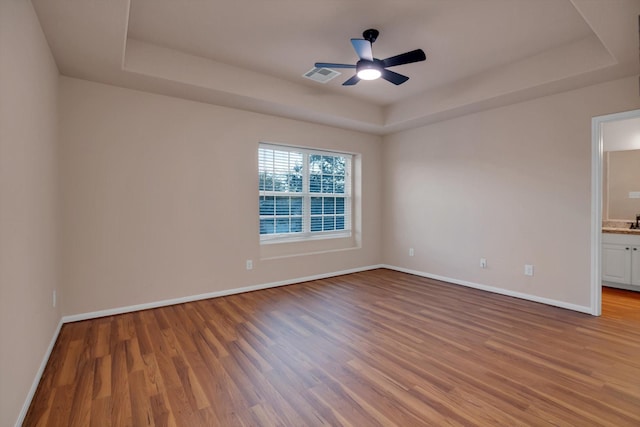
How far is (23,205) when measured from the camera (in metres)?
1.87

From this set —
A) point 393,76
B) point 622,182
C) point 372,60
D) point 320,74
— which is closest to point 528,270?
point 622,182

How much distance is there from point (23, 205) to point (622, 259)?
6434mm

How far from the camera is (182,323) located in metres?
3.07

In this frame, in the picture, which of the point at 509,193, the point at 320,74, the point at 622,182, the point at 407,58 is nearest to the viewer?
the point at 407,58

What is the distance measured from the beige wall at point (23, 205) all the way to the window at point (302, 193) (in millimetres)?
2462

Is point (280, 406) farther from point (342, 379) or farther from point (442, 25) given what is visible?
point (442, 25)

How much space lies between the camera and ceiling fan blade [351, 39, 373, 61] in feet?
8.12

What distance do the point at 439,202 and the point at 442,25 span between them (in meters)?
2.67

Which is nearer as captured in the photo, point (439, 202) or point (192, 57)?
point (192, 57)

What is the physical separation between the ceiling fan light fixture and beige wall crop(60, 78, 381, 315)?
1.83m

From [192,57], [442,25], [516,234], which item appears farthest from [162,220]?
[516,234]

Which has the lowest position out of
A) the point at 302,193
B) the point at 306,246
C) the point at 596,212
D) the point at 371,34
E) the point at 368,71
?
the point at 306,246

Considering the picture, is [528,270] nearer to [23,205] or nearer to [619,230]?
[619,230]

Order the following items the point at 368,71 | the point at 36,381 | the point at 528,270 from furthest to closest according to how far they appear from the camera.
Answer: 1. the point at 528,270
2. the point at 368,71
3. the point at 36,381
